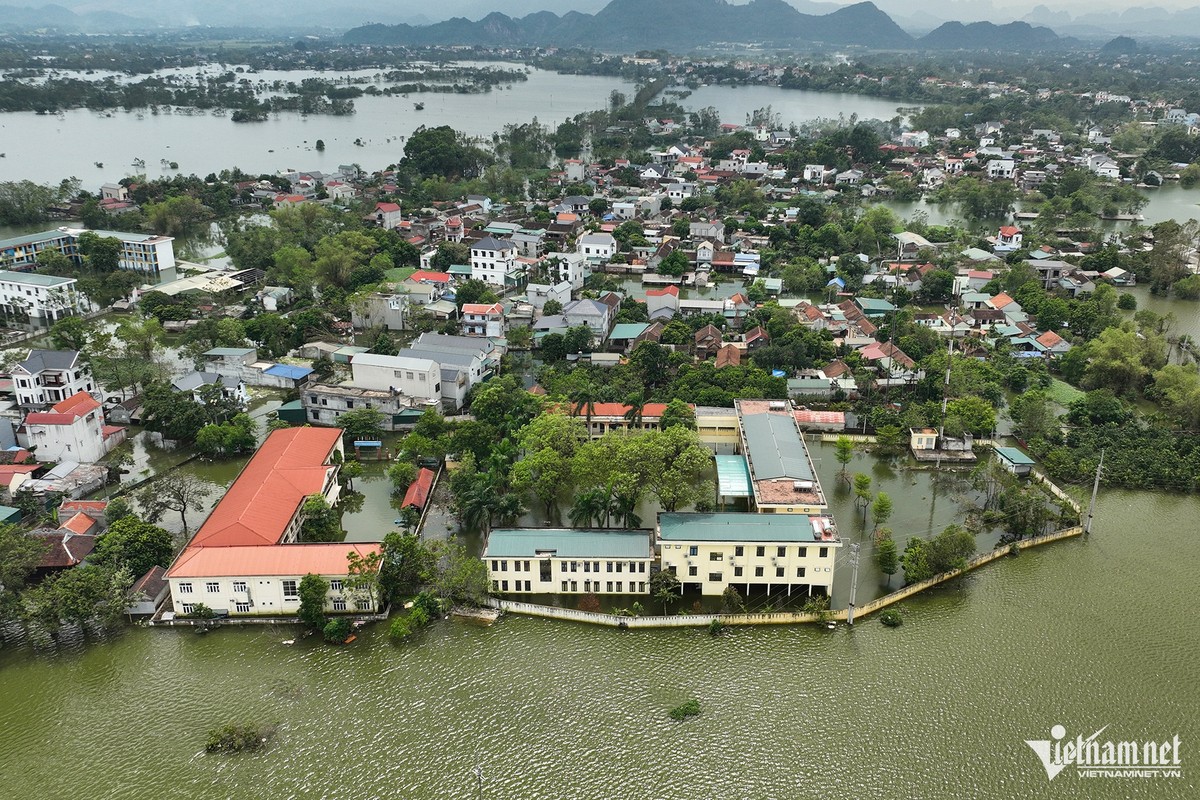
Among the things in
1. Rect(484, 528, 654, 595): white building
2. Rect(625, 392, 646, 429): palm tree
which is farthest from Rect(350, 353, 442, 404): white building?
Rect(484, 528, 654, 595): white building

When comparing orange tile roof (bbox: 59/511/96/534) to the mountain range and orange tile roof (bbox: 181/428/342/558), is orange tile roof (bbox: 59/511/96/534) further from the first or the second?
the mountain range

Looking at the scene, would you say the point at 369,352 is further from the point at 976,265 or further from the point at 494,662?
the point at 976,265

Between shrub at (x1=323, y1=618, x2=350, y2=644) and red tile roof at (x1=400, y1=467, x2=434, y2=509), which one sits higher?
red tile roof at (x1=400, y1=467, x2=434, y2=509)

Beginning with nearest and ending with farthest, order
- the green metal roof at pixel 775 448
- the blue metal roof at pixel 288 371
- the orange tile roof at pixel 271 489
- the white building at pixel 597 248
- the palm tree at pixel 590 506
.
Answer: the orange tile roof at pixel 271 489 → the palm tree at pixel 590 506 → the green metal roof at pixel 775 448 → the blue metal roof at pixel 288 371 → the white building at pixel 597 248

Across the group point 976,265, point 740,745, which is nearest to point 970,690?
point 740,745

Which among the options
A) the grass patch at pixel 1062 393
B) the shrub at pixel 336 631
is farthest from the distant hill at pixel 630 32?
the shrub at pixel 336 631

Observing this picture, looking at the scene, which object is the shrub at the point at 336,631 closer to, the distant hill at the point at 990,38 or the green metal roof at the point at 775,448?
the green metal roof at the point at 775,448
